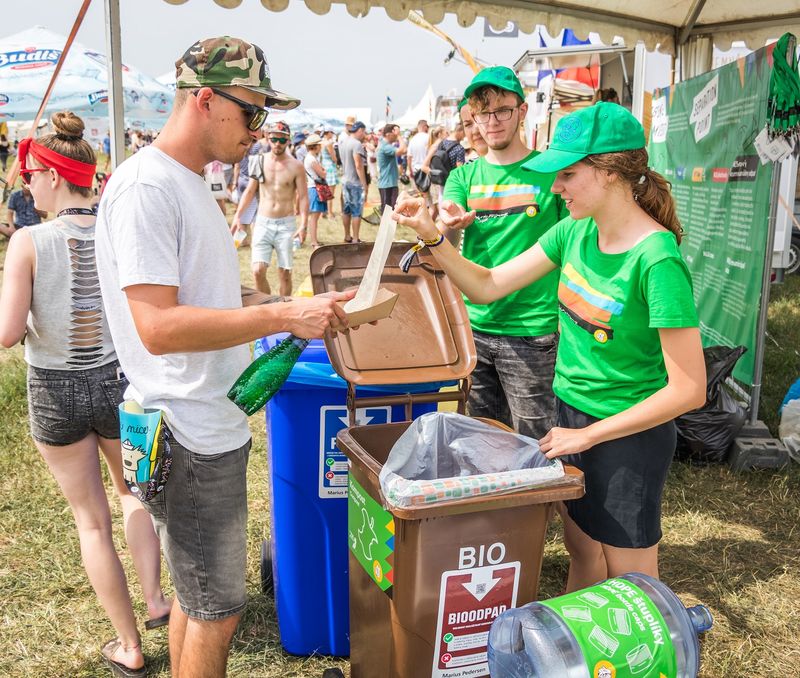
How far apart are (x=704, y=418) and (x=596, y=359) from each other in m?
2.54

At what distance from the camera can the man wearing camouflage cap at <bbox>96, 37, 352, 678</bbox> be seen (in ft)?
5.51

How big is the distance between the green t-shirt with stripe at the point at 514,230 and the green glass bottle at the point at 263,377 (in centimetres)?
113

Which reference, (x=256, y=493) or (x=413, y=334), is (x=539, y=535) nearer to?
(x=413, y=334)

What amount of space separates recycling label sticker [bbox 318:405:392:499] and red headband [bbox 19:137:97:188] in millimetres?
1123

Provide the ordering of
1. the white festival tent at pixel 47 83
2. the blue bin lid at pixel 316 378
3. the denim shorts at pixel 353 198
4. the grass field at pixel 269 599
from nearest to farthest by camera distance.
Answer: the blue bin lid at pixel 316 378 → the grass field at pixel 269 599 → the denim shorts at pixel 353 198 → the white festival tent at pixel 47 83

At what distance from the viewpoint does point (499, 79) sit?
2957mm

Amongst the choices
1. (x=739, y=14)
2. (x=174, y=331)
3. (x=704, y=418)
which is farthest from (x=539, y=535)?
(x=739, y=14)

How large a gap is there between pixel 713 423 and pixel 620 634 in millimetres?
2840

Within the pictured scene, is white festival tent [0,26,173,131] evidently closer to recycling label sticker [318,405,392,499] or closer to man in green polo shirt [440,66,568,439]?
man in green polo shirt [440,66,568,439]

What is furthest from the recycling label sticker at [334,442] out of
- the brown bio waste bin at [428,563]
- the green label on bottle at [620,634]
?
the green label on bottle at [620,634]

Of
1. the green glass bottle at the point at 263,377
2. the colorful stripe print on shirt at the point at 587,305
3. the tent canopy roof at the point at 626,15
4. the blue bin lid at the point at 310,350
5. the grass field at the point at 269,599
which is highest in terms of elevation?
the tent canopy roof at the point at 626,15

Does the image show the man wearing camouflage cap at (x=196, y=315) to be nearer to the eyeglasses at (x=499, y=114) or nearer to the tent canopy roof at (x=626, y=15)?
the eyeglasses at (x=499, y=114)

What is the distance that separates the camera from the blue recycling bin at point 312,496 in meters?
2.47

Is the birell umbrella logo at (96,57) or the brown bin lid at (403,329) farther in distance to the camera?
the birell umbrella logo at (96,57)
